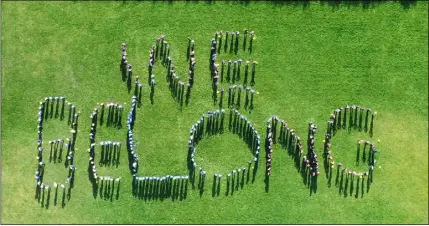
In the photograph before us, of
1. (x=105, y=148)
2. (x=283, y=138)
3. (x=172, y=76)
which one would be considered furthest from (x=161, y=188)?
(x=283, y=138)

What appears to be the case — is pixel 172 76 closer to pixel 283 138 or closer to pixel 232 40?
pixel 232 40

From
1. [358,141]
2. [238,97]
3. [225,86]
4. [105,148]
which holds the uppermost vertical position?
[225,86]

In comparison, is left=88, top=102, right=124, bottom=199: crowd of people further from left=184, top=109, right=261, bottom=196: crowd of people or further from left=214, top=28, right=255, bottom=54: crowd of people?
left=214, top=28, right=255, bottom=54: crowd of people

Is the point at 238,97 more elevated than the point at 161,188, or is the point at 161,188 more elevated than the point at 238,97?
the point at 238,97

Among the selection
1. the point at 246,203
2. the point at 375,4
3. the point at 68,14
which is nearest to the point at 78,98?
the point at 68,14

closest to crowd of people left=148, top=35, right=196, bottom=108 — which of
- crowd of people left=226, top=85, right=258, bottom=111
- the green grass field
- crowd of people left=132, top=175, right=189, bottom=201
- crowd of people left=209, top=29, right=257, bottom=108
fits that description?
the green grass field
